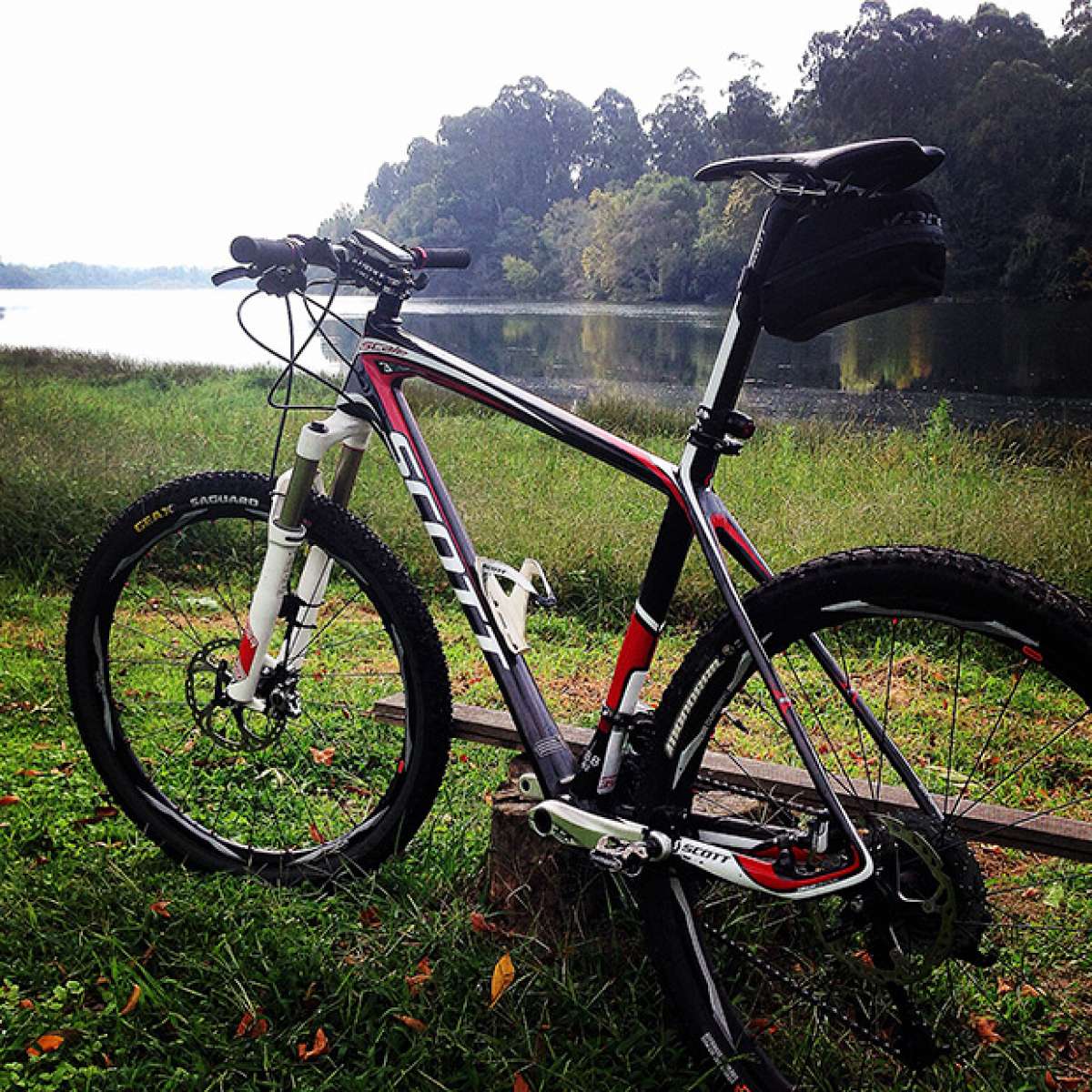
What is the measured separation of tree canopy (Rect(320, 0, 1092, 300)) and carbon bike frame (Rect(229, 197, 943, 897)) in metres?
2.42

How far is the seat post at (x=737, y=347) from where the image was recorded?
119 cm

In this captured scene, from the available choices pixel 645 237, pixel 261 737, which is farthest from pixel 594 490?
pixel 261 737

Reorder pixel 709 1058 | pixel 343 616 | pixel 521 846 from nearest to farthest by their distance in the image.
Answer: pixel 709 1058
pixel 521 846
pixel 343 616

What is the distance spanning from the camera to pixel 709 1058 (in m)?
1.32

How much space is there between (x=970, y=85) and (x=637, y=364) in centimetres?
301

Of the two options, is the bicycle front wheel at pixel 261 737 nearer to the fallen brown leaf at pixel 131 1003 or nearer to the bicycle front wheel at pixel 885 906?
the fallen brown leaf at pixel 131 1003

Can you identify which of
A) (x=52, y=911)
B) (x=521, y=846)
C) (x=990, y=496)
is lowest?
(x=52, y=911)

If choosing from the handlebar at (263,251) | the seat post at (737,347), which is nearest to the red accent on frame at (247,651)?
the handlebar at (263,251)

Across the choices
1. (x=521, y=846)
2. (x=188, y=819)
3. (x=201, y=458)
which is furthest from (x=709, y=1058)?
(x=201, y=458)

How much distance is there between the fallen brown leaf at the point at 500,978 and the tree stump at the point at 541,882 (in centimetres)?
9

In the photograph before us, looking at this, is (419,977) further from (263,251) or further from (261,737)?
(263,251)

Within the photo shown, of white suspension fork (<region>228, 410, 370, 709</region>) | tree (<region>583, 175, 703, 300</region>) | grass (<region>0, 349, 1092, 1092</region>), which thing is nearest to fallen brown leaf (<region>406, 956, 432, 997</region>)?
grass (<region>0, 349, 1092, 1092</region>)

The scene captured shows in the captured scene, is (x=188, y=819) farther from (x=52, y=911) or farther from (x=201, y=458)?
(x=201, y=458)

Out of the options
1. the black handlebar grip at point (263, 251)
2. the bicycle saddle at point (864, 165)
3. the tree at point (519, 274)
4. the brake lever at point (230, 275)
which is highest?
the tree at point (519, 274)
